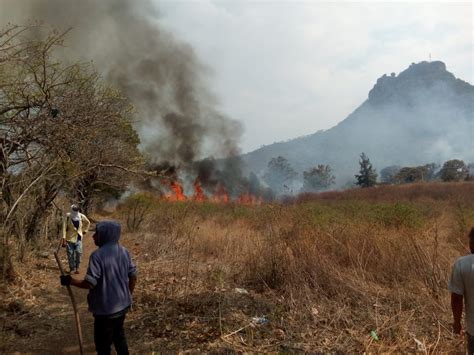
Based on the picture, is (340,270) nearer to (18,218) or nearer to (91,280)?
(91,280)

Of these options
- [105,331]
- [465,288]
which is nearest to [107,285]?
[105,331]

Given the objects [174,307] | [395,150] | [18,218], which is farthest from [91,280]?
[395,150]

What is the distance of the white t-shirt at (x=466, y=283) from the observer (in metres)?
2.71

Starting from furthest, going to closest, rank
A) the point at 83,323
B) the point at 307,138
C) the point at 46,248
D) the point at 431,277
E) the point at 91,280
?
1. the point at 307,138
2. the point at 46,248
3. the point at 431,277
4. the point at 83,323
5. the point at 91,280

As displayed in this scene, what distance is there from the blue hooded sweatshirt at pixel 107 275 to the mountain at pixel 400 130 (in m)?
104

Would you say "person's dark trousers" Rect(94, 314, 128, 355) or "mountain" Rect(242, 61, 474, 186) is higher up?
"mountain" Rect(242, 61, 474, 186)

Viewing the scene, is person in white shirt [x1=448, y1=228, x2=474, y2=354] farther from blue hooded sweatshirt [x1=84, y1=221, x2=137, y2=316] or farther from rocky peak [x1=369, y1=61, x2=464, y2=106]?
rocky peak [x1=369, y1=61, x2=464, y2=106]

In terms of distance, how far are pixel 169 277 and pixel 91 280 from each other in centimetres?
334

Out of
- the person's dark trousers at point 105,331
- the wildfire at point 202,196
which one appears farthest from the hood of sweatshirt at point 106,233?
the wildfire at point 202,196

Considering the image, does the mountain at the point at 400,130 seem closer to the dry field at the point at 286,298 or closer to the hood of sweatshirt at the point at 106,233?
the dry field at the point at 286,298

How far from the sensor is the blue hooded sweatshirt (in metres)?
3.08

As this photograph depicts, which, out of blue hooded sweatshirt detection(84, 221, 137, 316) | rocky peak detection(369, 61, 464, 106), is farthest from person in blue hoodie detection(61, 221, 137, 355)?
rocky peak detection(369, 61, 464, 106)

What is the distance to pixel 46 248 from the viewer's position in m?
8.52

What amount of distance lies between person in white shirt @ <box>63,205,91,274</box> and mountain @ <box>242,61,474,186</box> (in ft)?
329
